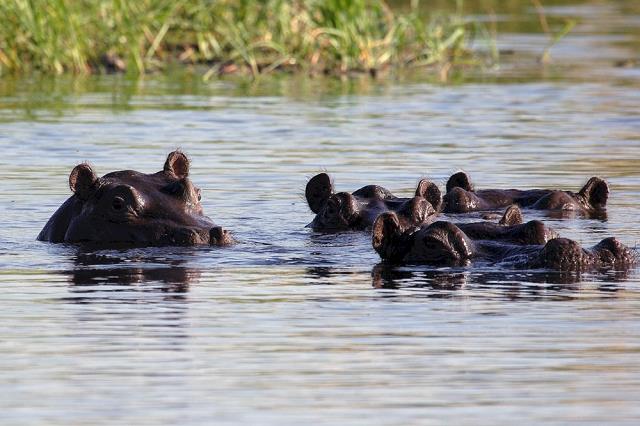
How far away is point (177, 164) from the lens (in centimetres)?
1071

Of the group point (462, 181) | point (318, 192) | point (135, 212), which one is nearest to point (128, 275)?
point (135, 212)

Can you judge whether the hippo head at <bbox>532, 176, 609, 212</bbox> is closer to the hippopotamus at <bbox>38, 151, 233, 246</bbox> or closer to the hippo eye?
the hippopotamus at <bbox>38, 151, 233, 246</bbox>

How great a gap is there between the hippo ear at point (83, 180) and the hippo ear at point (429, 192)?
2004 mm

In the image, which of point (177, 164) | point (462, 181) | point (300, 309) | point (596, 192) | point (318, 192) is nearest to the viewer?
point (300, 309)

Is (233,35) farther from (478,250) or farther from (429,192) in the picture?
(478,250)

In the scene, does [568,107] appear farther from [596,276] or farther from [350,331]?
[350,331]

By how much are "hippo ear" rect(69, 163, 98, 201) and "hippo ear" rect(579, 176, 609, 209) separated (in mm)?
3941

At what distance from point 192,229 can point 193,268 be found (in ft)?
1.78

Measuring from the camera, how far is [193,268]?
952 cm

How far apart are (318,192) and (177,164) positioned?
136 centimetres

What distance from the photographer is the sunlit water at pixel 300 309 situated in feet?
20.2

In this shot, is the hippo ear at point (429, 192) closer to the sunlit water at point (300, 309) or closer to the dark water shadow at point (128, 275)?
the sunlit water at point (300, 309)

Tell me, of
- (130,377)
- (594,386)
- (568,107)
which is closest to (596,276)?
(594,386)

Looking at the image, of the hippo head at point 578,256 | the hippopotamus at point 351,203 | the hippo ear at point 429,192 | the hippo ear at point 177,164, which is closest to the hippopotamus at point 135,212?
the hippo ear at point 177,164
